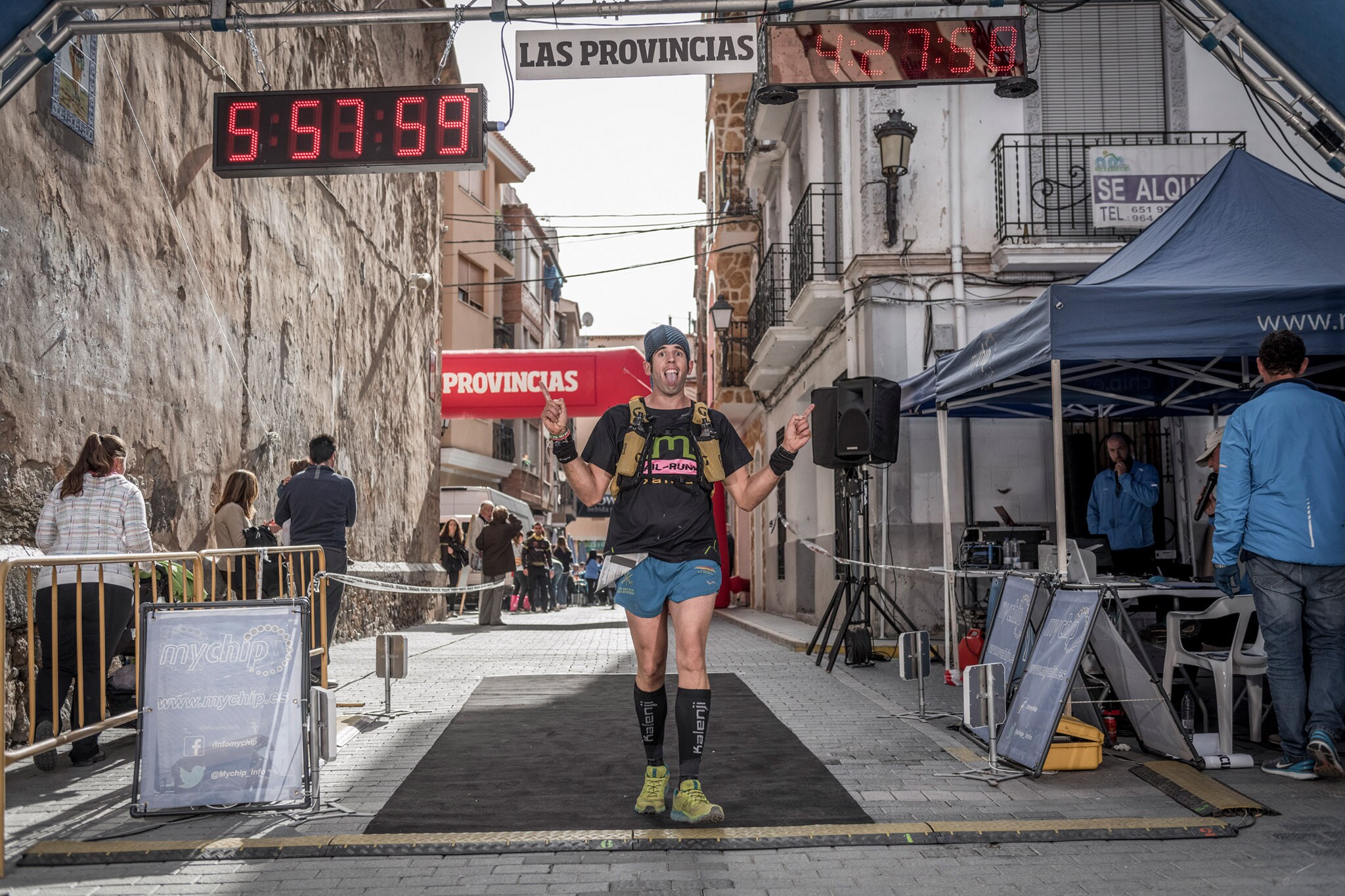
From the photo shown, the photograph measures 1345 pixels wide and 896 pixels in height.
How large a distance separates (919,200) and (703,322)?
25595mm

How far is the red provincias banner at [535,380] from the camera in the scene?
20.8 metres

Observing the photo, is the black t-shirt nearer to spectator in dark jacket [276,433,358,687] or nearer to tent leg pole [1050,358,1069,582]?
tent leg pole [1050,358,1069,582]

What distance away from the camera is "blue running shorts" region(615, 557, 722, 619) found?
4992 millimetres

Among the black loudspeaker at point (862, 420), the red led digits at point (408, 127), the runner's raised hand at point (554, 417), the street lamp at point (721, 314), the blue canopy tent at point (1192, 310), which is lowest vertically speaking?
the runner's raised hand at point (554, 417)

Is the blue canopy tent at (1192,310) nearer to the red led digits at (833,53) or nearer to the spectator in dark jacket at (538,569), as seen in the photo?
the red led digits at (833,53)

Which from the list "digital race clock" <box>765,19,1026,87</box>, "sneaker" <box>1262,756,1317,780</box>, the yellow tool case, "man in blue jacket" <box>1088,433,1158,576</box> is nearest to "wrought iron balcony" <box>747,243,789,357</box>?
"man in blue jacket" <box>1088,433,1158,576</box>

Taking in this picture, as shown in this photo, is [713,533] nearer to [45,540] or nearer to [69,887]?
[69,887]

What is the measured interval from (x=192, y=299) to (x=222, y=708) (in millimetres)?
6151

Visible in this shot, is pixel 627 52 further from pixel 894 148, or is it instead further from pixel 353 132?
pixel 894 148

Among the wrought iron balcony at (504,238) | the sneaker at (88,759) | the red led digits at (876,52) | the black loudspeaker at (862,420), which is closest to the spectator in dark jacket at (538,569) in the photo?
the black loudspeaker at (862,420)

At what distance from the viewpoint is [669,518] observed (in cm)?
502

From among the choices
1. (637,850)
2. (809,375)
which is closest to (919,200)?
(809,375)

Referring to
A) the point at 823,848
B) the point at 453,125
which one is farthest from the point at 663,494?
the point at 453,125

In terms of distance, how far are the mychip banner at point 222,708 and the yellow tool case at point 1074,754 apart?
→ 3.44m
